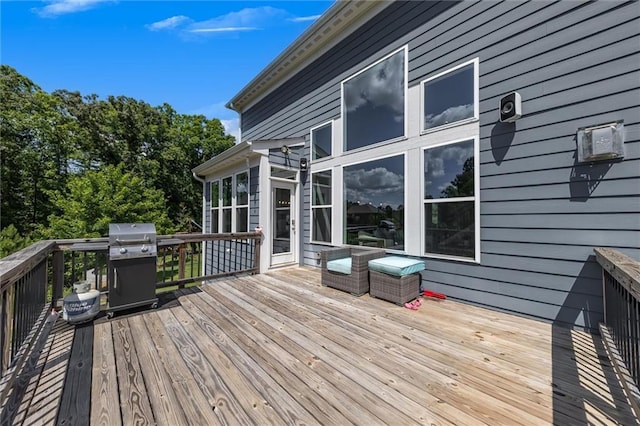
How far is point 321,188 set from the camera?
5.54 metres

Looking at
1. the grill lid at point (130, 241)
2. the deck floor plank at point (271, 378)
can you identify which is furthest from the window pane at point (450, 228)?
the grill lid at point (130, 241)

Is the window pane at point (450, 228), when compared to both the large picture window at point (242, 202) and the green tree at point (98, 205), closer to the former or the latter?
the large picture window at point (242, 202)

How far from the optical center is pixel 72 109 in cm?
1363

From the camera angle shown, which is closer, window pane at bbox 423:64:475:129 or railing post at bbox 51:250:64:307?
railing post at bbox 51:250:64:307

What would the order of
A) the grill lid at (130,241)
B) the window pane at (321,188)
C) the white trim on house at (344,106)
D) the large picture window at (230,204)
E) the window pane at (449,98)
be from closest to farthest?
the grill lid at (130,241)
the window pane at (449,98)
the white trim on house at (344,106)
the window pane at (321,188)
the large picture window at (230,204)

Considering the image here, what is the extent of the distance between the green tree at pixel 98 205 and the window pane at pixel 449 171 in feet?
44.4

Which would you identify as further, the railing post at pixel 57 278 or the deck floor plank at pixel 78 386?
the railing post at pixel 57 278

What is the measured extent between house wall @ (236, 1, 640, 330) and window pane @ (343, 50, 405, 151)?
22.6 inches

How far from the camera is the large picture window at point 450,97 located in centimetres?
342

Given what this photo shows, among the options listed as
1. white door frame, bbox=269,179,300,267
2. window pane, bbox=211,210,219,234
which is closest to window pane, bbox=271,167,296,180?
white door frame, bbox=269,179,300,267

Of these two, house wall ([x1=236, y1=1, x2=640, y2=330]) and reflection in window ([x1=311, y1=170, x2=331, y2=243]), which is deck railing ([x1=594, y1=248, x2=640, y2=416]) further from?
reflection in window ([x1=311, y1=170, x2=331, y2=243])

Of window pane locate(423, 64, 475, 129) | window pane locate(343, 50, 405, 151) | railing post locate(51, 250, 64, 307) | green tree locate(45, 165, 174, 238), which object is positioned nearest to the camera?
railing post locate(51, 250, 64, 307)

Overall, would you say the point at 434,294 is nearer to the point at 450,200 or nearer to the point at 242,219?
the point at 450,200

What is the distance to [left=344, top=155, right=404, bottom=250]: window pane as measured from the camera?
4.17m
